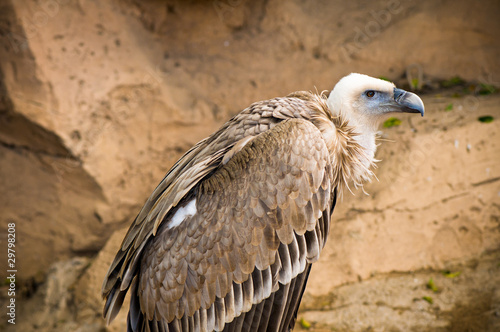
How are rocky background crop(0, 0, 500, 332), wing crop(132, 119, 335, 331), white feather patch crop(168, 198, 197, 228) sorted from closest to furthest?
wing crop(132, 119, 335, 331) < white feather patch crop(168, 198, 197, 228) < rocky background crop(0, 0, 500, 332)

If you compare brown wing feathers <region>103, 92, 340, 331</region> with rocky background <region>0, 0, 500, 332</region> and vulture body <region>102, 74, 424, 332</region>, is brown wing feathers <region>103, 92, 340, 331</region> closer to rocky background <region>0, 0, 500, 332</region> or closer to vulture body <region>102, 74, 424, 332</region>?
vulture body <region>102, 74, 424, 332</region>

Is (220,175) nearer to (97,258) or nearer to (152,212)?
(152,212)

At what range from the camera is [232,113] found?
245 inches

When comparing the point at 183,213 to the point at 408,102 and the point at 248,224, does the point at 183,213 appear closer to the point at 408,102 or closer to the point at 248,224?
the point at 248,224

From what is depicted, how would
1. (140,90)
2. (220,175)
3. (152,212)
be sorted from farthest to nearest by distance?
(140,90)
(152,212)
(220,175)

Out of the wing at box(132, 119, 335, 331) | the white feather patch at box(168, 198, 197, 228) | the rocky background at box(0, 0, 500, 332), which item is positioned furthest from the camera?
the rocky background at box(0, 0, 500, 332)

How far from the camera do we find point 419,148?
507 cm

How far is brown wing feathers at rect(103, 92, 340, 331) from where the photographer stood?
114 inches

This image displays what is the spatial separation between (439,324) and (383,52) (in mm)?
3239

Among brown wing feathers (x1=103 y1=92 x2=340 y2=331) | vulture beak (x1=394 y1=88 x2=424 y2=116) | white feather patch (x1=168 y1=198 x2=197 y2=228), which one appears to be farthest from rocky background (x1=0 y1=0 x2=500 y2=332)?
white feather patch (x1=168 y1=198 x2=197 y2=228)

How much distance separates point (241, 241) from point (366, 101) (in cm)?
121

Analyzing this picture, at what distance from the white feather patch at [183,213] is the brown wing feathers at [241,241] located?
28 mm

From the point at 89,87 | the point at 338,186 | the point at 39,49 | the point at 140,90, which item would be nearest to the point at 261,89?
the point at 140,90

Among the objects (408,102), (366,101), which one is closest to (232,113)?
(366,101)
